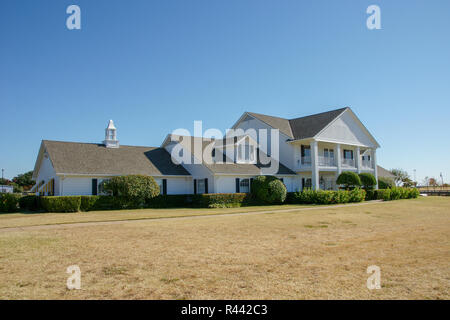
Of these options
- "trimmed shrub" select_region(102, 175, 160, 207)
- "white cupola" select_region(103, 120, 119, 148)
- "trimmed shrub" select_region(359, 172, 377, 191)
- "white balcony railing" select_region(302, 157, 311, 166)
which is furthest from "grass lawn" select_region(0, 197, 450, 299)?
"trimmed shrub" select_region(359, 172, 377, 191)

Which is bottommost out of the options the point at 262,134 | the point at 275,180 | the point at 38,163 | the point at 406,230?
the point at 406,230

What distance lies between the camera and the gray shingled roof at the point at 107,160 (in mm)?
24966

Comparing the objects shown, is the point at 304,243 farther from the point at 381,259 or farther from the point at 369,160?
the point at 369,160

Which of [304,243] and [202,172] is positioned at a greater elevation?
[202,172]

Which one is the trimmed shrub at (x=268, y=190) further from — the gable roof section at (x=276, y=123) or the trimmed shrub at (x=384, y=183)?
the trimmed shrub at (x=384, y=183)

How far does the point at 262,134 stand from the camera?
116 feet

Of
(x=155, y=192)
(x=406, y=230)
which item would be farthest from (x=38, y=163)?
(x=406, y=230)

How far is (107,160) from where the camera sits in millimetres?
27391

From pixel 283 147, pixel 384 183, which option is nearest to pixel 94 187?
pixel 283 147

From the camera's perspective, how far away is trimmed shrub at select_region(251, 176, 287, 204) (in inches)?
1093

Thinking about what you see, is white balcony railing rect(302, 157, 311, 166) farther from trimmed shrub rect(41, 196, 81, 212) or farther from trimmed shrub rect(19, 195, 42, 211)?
trimmed shrub rect(19, 195, 42, 211)

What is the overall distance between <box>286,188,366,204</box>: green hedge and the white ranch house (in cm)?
253

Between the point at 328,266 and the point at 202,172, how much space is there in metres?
21.8

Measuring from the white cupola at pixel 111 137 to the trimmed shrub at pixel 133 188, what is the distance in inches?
243
